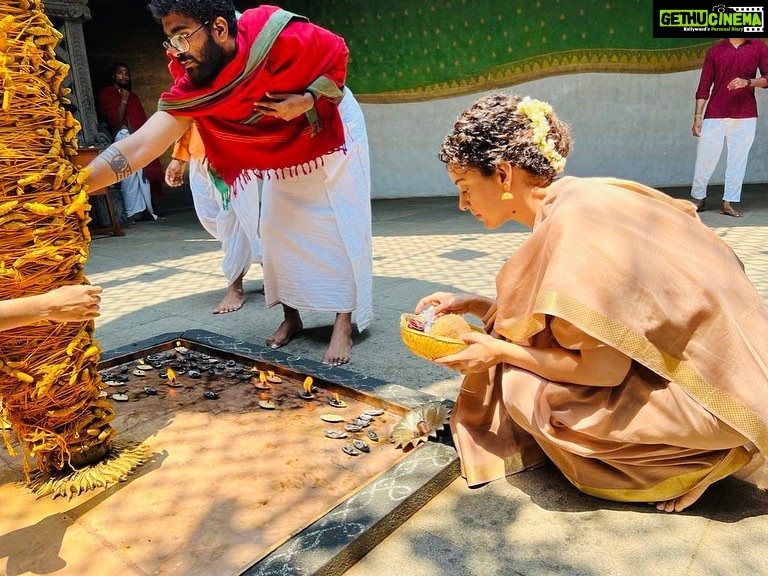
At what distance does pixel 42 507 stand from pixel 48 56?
4.76 feet

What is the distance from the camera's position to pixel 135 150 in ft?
7.93

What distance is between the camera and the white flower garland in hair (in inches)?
73.8

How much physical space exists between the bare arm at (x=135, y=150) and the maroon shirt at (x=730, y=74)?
6.07 meters

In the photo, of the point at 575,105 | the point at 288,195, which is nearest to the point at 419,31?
the point at 575,105

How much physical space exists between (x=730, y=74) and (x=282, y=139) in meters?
5.68

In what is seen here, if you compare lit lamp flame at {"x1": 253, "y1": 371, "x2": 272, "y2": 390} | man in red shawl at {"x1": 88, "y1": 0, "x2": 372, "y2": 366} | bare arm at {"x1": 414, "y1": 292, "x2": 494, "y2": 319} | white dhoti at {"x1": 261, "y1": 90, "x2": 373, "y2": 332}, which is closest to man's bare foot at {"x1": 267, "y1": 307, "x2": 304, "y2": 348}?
man in red shawl at {"x1": 88, "y1": 0, "x2": 372, "y2": 366}

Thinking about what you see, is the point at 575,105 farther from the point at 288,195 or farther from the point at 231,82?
the point at 231,82

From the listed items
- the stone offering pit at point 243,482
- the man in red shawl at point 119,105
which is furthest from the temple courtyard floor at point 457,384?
the man in red shawl at point 119,105

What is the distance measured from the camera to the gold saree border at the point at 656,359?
5.37ft

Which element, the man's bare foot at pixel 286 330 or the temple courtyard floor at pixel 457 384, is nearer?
the temple courtyard floor at pixel 457 384

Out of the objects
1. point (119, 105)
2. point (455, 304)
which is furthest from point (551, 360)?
point (119, 105)

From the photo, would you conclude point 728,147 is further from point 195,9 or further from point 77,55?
point 77,55

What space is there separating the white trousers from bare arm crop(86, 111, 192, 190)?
6.12 m

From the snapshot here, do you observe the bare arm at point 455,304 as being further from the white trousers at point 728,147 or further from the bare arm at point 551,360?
the white trousers at point 728,147
